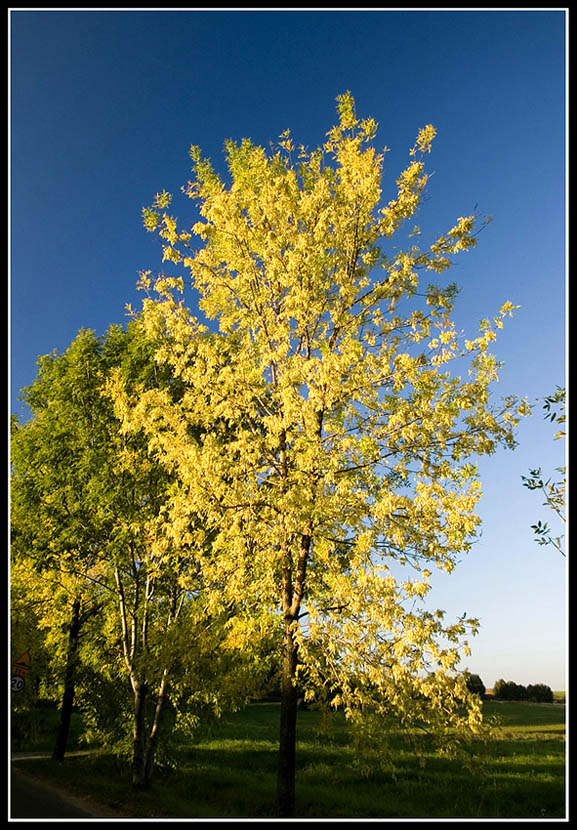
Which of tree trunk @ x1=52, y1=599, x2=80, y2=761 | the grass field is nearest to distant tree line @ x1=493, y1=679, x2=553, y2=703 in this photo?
the grass field

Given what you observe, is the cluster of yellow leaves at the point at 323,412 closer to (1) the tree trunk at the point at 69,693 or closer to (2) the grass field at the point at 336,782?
(2) the grass field at the point at 336,782

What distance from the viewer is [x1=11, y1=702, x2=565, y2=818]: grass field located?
1203 centimetres

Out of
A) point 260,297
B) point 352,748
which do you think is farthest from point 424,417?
point 352,748

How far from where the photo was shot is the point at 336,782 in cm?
1567

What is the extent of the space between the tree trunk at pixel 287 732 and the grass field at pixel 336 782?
62 centimetres

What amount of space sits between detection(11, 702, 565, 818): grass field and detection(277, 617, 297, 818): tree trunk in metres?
0.62

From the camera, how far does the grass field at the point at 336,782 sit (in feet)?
39.5

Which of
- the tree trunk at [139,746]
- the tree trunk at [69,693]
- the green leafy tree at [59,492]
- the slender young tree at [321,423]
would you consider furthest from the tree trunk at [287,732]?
the tree trunk at [69,693]

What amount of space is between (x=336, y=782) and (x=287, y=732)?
7749mm

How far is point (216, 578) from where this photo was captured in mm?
10180

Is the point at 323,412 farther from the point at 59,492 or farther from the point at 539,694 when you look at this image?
the point at 539,694

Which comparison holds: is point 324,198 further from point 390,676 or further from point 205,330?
point 390,676

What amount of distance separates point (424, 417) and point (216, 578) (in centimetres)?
470

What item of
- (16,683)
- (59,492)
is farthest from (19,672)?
(59,492)
